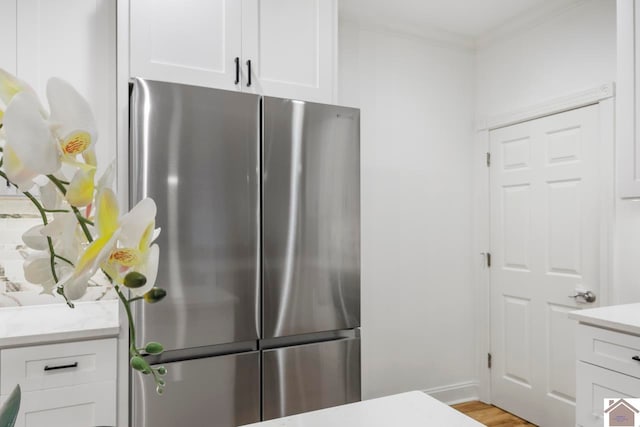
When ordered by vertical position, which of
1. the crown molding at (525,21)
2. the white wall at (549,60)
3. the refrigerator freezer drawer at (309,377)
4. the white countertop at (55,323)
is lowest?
the refrigerator freezer drawer at (309,377)

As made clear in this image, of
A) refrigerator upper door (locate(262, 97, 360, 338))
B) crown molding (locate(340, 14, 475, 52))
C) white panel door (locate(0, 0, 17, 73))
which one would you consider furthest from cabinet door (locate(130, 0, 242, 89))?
crown molding (locate(340, 14, 475, 52))

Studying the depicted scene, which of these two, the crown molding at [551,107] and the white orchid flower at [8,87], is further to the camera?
the crown molding at [551,107]

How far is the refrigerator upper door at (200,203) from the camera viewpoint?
1657mm

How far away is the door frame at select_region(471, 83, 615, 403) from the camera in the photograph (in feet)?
7.84

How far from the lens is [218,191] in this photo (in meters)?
1.78

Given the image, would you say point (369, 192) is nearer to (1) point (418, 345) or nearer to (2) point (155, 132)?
(1) point (418, 345)

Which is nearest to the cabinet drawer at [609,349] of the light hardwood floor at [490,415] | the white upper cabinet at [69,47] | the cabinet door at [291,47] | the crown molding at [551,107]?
the light hardwood floor at [490,415]

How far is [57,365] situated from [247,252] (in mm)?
838

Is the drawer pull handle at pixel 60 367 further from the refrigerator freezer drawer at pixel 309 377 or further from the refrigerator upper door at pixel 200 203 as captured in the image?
the refrigerator freezer drawer at pixel 309 377

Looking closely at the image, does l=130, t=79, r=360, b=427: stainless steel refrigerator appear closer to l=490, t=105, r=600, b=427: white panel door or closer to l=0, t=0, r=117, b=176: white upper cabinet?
l=0, t=0, r=117, b=176: white upper cabinet

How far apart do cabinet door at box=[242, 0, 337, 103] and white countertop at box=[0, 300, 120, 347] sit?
1219 mm

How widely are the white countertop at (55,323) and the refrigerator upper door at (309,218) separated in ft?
2.25

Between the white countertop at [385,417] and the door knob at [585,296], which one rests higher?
the white countertop at [385,417]

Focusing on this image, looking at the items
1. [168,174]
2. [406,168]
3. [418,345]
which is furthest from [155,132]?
[418,345]
